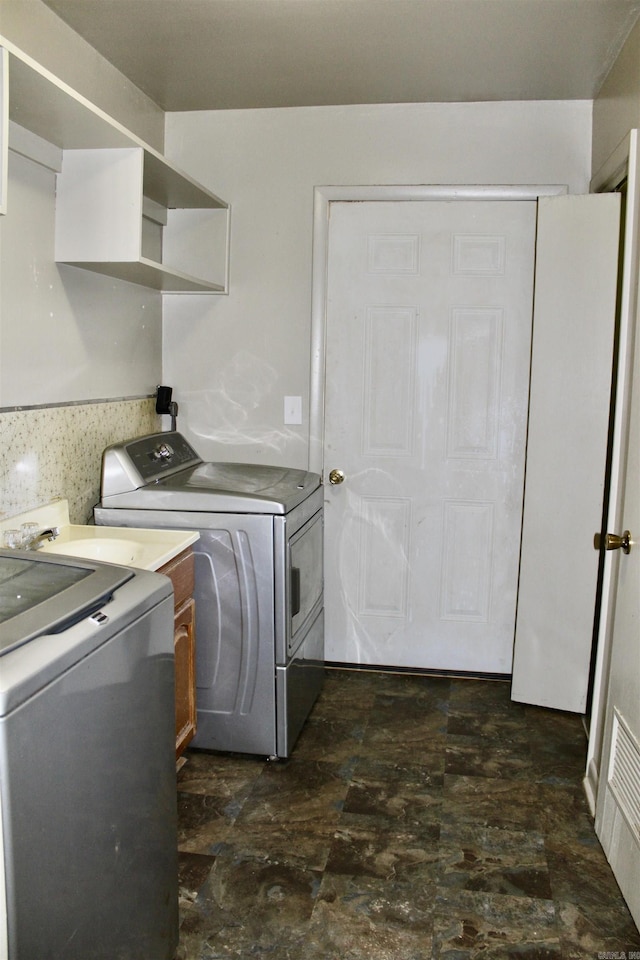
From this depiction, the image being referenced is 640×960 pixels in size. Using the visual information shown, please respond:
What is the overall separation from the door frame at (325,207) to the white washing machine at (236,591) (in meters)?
0.72

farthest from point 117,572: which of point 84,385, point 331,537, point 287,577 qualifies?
point 331,537

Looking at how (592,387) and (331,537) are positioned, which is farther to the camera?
(331,537)

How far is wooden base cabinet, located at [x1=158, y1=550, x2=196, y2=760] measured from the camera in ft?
7.86

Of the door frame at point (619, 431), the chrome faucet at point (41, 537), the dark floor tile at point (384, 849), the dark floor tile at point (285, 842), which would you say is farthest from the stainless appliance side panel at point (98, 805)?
the door frame at point (619, 431)

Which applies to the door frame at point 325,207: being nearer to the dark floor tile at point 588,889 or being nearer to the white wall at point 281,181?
the white wall at point 281,181

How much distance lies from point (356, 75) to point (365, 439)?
1412mm

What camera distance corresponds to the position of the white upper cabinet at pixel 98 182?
1965 mm

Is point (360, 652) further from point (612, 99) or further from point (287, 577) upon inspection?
point (612, 99)

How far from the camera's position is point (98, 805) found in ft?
4.41

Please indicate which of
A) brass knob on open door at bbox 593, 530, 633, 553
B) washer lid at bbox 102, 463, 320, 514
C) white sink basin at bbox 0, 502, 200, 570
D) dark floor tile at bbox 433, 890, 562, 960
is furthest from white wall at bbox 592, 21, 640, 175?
dark floor tile at bbox 433, 890, 562, 960

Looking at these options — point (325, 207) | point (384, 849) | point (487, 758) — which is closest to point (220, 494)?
point (384, 849)

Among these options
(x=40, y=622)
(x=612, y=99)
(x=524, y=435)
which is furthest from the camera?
(x=524, y=435)

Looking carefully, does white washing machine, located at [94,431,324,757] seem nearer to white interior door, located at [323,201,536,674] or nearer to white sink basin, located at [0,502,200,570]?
white sink basin, located at [0,502,200,570]

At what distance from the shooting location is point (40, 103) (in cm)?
199
